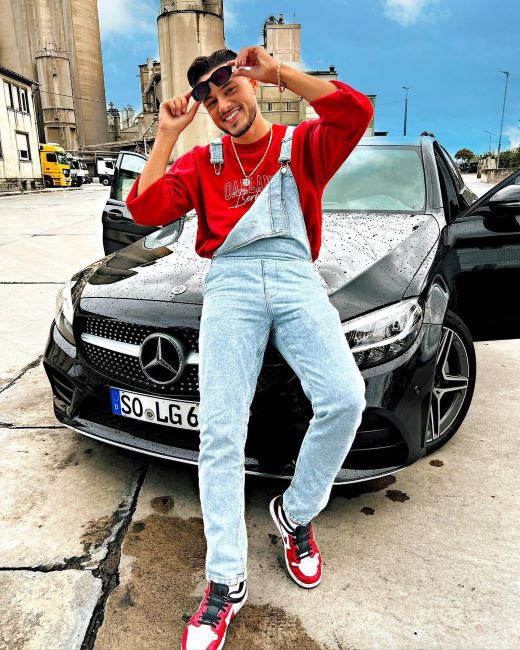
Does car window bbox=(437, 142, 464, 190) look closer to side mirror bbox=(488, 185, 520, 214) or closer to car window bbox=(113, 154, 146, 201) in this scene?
side mirror bbox=(488, 185, 520, 214)

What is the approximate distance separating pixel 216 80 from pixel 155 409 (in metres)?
1.16

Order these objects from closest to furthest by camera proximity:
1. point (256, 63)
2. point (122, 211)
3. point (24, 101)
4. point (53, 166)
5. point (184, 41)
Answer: point (256, 63)
point (122, 211)
point (24, 101)
point (53, 166)
point (184, 41)

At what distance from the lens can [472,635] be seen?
62.1 inches

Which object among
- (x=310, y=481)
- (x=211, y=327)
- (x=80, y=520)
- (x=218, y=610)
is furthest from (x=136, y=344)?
(x=218, y=610)

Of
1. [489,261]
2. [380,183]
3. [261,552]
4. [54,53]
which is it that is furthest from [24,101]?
[261,552]

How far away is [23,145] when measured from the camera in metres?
34.5

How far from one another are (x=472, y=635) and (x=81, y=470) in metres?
1.67

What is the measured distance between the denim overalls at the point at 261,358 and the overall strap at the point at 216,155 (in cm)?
23

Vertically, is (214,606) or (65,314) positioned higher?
(65,314)

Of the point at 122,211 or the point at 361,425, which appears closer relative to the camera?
the point at 361,425

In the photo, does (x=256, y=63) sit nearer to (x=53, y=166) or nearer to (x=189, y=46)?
(x=53, y=166)

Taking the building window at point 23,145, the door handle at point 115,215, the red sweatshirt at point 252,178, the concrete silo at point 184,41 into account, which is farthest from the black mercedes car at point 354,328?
the concrete silo at point 184,41

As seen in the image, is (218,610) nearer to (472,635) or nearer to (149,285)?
(472,635)

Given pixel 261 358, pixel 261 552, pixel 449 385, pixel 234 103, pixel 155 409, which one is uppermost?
pixel 234 103
